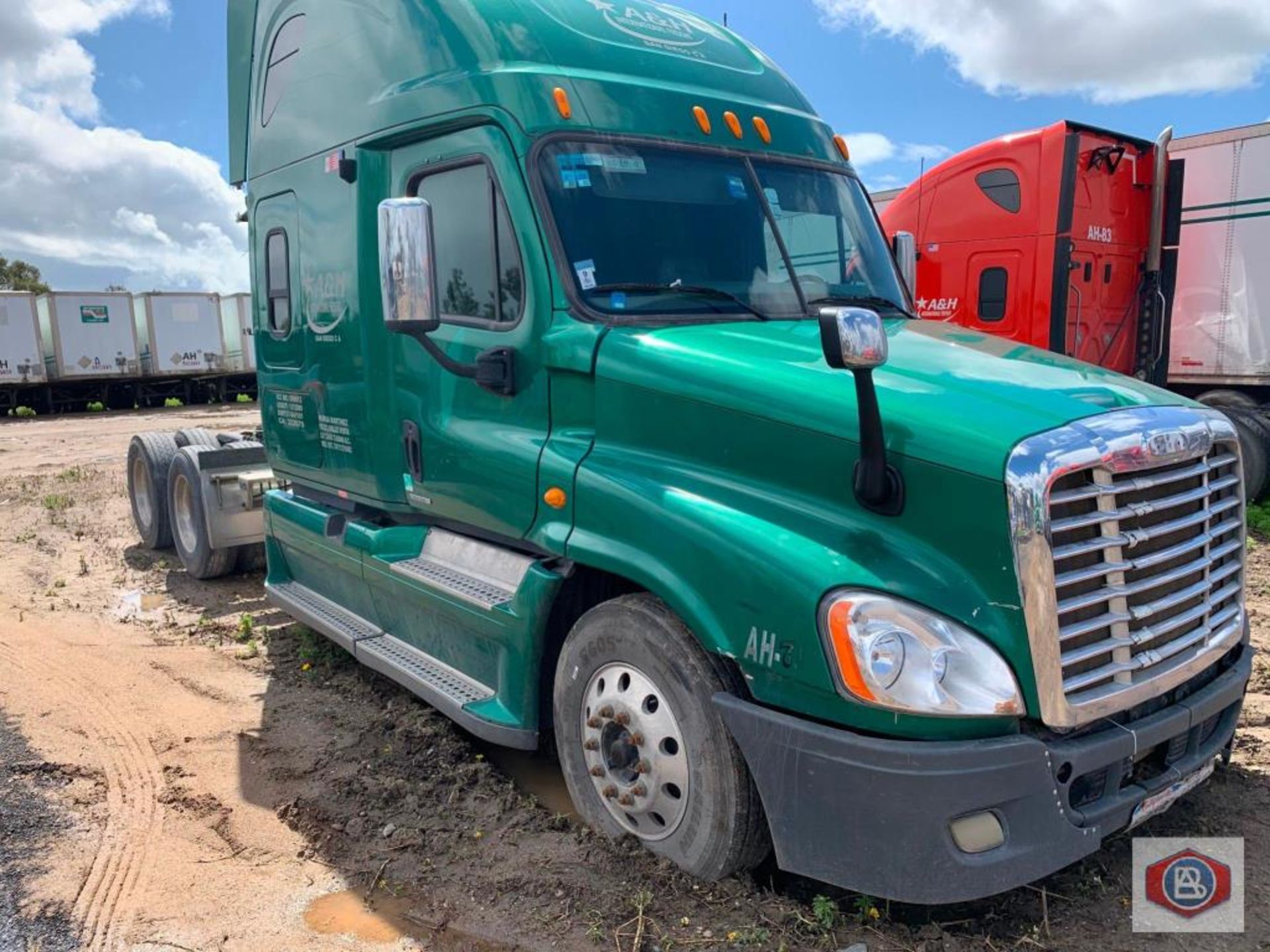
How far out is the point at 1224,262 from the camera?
10188 mm

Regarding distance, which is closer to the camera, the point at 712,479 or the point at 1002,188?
the point at 712,479

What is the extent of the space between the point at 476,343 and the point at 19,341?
26.3 meters

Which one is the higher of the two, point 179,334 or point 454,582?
point 179,334

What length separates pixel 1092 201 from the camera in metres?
9.70

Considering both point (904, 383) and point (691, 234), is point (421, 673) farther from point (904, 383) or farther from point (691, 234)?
point (904, 383)

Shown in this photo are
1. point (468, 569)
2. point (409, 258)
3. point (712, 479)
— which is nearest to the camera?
point (712, 479)

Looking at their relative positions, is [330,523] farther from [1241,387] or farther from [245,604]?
[1241,387]

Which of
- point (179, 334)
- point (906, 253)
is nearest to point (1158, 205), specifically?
point (906, 253)

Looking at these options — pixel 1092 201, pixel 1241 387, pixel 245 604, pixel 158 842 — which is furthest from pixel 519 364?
pixel 1241 387

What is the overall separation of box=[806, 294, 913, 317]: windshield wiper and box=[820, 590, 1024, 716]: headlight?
5.43 ft

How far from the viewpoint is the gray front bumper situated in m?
2.66

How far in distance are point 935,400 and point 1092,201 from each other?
806 cm

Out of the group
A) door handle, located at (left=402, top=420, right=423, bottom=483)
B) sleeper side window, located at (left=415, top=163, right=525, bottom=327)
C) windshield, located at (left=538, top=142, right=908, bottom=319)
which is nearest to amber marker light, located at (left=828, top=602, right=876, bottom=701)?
windshield, located at (left=538, top=142, right=908, bottom=319)

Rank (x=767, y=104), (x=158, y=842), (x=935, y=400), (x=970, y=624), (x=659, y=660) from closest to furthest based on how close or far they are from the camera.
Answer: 1. (x=970, y=624)
2. (x=935, y=400)
3. (x=659, y=660)
4. (x=158, y=842)
5. (x=767, y=104)
